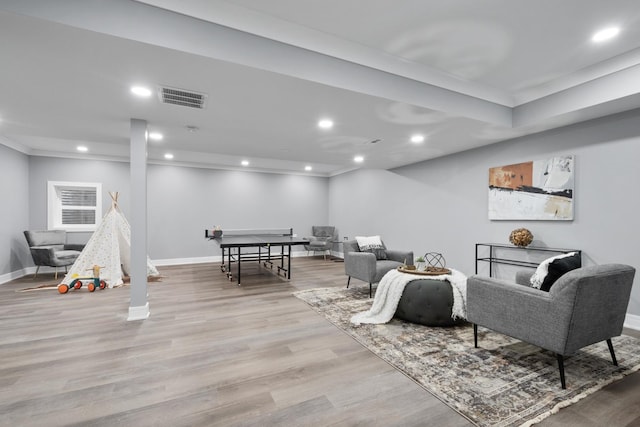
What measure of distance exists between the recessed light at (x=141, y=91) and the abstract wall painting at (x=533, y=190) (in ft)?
15.8

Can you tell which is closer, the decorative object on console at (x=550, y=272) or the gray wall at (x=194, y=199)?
the decorative object on console at (x=550, y=272)

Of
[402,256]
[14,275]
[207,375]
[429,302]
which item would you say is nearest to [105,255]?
[14,275]

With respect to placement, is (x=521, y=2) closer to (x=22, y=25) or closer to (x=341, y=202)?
(x=22, y=25)

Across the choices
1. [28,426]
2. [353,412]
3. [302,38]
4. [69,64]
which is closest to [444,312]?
[353,412]

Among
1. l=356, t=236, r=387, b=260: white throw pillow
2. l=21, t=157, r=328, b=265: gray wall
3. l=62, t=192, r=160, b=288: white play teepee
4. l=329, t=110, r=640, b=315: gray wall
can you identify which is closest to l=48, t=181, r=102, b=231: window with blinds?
l=21, t=157, r=328, b=265: gray wall

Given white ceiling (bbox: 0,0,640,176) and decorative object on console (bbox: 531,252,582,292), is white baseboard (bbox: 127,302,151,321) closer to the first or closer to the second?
white ceiling (bbox: 0,0,640,176)

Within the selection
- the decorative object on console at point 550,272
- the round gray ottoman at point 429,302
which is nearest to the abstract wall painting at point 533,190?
the decorative object on console at point 550,272

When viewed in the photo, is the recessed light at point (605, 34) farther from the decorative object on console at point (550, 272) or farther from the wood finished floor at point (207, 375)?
the wood finished floor at point (207, 375)

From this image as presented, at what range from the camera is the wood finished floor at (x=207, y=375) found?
1.79 m

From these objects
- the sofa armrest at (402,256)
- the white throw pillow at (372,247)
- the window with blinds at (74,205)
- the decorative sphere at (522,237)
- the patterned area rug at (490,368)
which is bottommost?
the patterned area rug at (490,368)

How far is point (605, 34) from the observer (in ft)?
7.98

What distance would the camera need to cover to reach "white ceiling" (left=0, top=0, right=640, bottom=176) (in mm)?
2082

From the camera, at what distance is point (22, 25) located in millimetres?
1853

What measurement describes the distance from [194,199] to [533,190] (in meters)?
7.25
